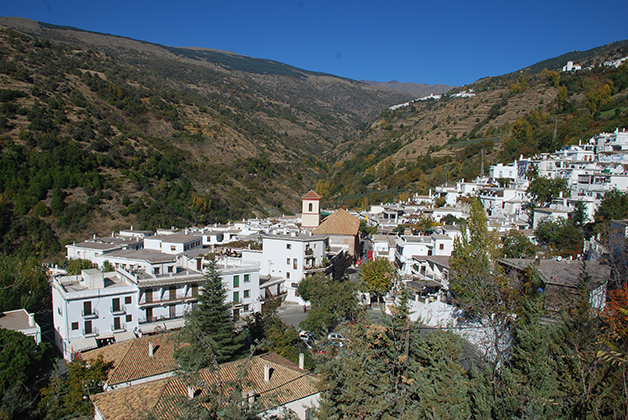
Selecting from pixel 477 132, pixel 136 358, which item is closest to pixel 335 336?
pixel 136 358

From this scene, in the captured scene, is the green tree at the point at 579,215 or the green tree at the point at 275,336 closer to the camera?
the green tree at the point at 275,336

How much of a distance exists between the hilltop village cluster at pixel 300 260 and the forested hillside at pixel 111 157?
12.8 m

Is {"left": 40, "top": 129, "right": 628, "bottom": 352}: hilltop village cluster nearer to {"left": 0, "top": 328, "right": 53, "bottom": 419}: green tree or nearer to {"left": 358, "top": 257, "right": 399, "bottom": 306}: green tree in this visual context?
Answer: {"left": 358, "top": 257, "right": 399, "bottom": 306}: green tree

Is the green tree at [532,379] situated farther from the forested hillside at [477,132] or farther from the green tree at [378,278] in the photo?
the forested hillside at [477,132]

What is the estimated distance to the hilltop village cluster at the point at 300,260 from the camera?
18406 millimetres

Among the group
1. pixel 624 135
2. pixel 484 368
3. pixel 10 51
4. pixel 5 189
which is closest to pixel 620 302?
pixel 484 368

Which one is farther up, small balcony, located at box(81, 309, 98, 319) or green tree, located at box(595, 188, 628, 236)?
green tree, located at box(595, 188, 628, 236)

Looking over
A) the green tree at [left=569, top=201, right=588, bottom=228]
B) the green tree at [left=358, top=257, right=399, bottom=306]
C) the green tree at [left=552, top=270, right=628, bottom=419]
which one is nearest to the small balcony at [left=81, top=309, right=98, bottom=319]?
the green tree at [left=358, top=257, right=399, bottom=306]

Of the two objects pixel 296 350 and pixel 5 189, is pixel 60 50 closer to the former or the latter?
pixel 5 189

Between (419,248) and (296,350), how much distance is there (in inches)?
532

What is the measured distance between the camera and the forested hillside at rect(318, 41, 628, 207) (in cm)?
5453

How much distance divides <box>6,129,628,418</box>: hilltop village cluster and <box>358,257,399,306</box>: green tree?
870 mm

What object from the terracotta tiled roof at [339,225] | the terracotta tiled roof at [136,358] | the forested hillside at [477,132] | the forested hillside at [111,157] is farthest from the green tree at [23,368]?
the forested hillside at [477,132]

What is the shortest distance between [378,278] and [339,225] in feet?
43.6
